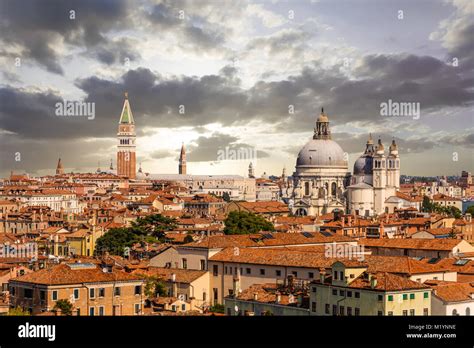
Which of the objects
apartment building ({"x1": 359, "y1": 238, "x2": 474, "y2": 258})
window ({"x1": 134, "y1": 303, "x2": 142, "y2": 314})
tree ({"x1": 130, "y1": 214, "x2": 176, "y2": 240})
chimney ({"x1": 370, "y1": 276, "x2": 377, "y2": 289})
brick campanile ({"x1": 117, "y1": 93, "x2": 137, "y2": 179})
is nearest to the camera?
chimney ({"x1": 370, "y1": 276, "x2": 377, "y2": 289})

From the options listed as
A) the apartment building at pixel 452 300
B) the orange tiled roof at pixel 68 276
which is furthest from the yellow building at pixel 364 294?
the orange tiled roof at pixel 68 276

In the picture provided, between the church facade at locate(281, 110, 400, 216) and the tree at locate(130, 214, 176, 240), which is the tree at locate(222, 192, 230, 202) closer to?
the church facade at locate(281, 110, 400, 216)

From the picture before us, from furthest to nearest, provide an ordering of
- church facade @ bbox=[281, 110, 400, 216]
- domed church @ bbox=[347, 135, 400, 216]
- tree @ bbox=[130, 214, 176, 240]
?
church facade @ bbox=[281, 110, 400, 216] → domed church @ bbox=[347, 135, 400, 216] → tree @ bbox=[130, 214, 176, 240]

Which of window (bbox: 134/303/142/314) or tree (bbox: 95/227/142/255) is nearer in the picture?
window (bbox: 134/303/142/314)

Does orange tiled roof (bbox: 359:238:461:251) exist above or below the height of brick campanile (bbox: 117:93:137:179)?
below

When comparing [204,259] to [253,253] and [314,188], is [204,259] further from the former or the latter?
[314,188]

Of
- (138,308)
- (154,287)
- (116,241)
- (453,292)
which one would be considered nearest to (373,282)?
(453,292)

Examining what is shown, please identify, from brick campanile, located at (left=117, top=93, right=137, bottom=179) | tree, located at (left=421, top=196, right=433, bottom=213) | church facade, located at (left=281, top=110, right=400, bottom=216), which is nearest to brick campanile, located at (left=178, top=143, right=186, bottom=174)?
brick campanile, located at (left=117, top=93, right=137, bottom=179)
